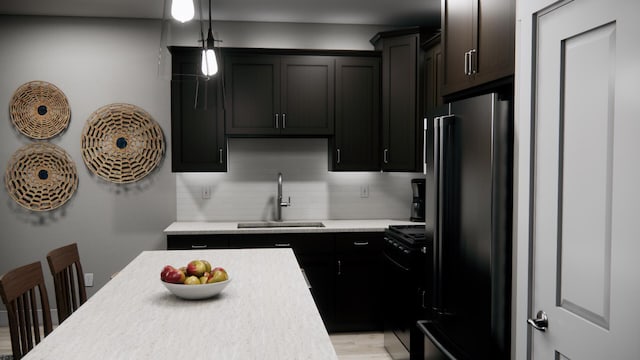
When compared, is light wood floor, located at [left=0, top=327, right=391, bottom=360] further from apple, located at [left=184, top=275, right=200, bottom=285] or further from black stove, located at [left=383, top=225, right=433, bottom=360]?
apple, located at [left=184, top=275, right=200, bottom=285]

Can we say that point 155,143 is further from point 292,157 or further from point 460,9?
point 460,9

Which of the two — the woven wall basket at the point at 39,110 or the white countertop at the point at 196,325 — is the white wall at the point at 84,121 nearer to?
the woven wall basket at the point at 39,110

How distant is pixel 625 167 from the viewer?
1.34m

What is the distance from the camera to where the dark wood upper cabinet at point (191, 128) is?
4230mm

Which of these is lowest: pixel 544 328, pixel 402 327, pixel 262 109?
pixel 402 327

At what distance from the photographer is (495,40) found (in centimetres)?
218

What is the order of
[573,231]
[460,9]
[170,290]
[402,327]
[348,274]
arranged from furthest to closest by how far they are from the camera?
[348,274] → [402,327] → [460,9] → [170,290] → [573,231]

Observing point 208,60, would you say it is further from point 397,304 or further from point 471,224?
point 397,304

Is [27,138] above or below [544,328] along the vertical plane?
above

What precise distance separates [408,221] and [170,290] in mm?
3101

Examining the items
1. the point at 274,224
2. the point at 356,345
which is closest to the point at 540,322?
the point at 356,345

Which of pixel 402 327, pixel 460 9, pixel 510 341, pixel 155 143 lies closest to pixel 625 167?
pixel 510 341

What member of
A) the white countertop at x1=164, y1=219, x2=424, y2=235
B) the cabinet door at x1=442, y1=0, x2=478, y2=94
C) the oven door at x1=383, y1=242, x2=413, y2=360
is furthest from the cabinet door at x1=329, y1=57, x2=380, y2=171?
the cabinet door at x1=442, y1=0, x2=478, y2=94

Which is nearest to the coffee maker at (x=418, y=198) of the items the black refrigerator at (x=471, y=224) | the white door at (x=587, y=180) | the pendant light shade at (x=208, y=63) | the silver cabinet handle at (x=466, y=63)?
the black refrigerator at (x=471, y=224)
